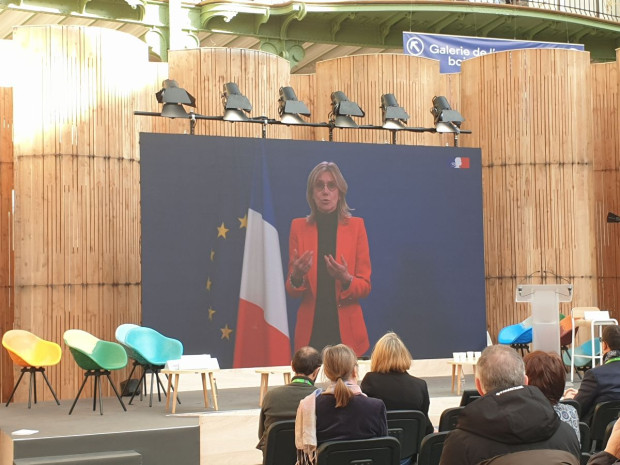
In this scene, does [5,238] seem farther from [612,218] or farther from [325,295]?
[612,218]

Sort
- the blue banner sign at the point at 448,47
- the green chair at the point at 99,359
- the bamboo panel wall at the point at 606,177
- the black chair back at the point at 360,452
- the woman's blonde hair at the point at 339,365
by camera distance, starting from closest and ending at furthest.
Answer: the black chair back at the point at 360,452 < the woman's blonde hair at the point at 339,365 < the green chair at the point at 99,359 < the bamboo panel wall at the point at 606,177 < the blue banner sign at the point at 448,47

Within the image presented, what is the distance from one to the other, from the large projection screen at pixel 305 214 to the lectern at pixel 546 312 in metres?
1.80

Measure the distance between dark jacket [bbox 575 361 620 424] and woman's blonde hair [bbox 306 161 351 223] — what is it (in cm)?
547

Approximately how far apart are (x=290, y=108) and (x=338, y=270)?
205 centimetres

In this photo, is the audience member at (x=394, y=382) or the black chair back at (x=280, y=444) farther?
the audience member at (x=394, y=382)

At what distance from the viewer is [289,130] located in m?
12.2

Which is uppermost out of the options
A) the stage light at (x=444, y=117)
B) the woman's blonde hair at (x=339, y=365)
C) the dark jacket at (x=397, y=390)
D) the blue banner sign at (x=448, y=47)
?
the blue banner sign at (x=448, y=47)

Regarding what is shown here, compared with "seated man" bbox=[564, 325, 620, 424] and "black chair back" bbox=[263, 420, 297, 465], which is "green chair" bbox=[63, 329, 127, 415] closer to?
"black chair back" bbox=[263, 420, 297, 465]

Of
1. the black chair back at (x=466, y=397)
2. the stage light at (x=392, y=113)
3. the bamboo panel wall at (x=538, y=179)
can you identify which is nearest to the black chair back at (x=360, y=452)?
the black chair back at (x=466, y=397)

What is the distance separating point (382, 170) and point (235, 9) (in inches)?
208

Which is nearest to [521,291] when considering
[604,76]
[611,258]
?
[611,258]

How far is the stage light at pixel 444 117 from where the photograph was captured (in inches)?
456

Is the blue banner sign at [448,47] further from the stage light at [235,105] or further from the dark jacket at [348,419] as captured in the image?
the dark jacket at [348,419]

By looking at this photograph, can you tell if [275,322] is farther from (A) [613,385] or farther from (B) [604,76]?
(B) [604,76]
